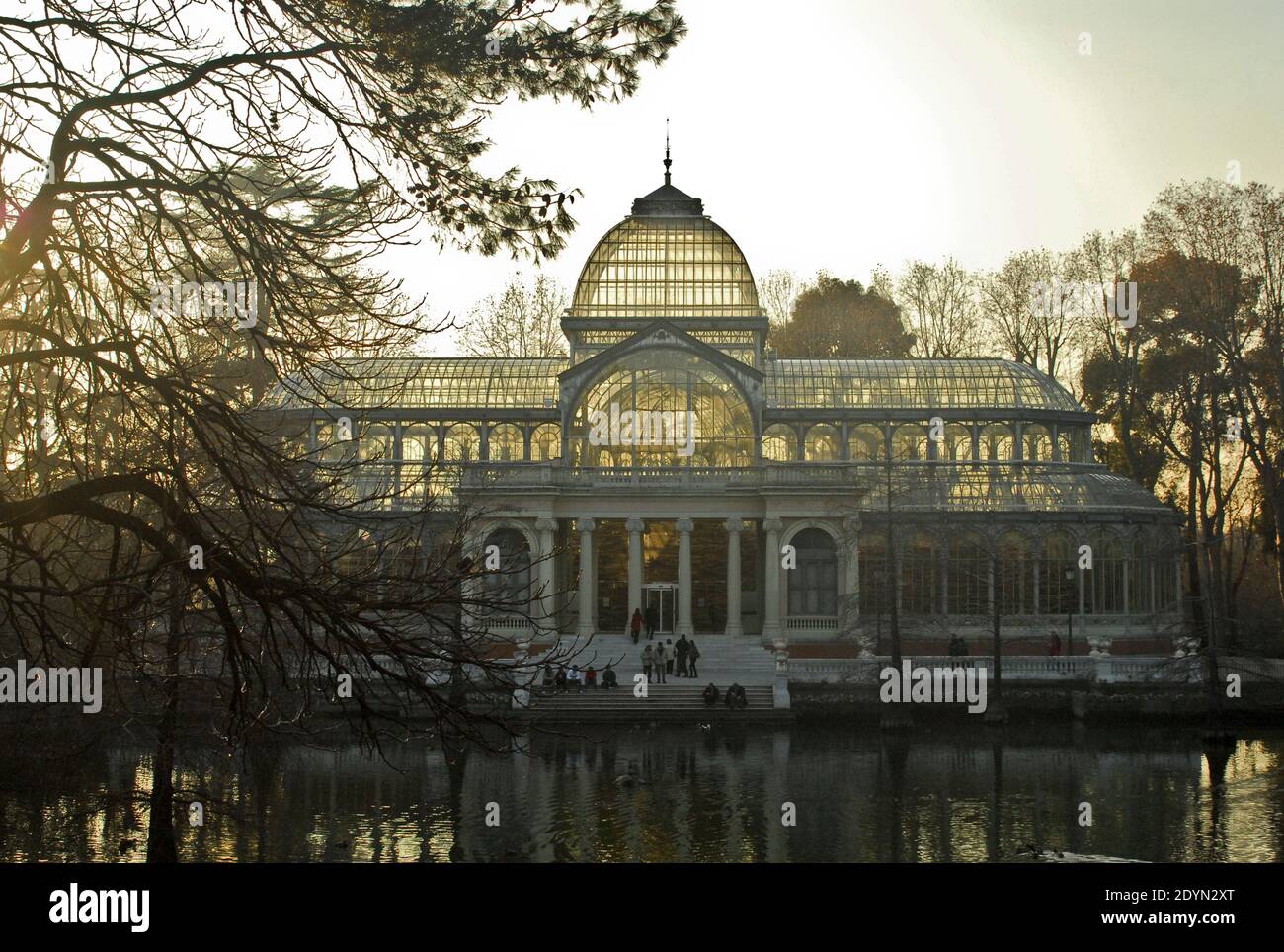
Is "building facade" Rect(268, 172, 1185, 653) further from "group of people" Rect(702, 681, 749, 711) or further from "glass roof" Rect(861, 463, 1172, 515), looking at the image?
"group of people" Rect(702, 681, 749, 711)

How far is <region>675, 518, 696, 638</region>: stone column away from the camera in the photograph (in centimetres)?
5300

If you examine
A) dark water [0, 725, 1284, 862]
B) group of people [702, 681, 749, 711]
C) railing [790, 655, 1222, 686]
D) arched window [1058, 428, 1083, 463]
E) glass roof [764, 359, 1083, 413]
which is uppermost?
glass roof [764, 359, 1083, 413]

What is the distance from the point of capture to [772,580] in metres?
52.3

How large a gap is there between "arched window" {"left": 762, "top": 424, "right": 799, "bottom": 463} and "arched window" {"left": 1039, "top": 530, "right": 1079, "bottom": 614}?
37.2 ft

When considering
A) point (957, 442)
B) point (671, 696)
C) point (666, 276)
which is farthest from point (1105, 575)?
point (666, 276)

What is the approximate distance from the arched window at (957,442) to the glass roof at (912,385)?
37.0 inches

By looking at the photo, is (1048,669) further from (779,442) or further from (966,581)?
(779,442)

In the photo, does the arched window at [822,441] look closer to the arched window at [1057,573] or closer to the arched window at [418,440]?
the arched window at [1057,573]

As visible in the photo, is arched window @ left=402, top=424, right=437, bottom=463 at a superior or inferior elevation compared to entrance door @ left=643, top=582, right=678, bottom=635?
superior

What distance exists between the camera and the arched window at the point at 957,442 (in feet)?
192

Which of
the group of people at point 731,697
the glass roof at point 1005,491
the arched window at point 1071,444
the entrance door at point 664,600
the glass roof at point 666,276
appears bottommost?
the group of people at point 731,697

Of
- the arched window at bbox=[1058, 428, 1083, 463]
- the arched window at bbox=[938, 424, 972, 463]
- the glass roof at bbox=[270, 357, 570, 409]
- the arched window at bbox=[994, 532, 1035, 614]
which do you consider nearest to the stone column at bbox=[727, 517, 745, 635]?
the arched window at bbox=[994, 532, 1035, 614]

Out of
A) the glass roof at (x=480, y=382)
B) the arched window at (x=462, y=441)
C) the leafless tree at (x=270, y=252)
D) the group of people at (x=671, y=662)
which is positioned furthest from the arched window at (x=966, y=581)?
the leafless tree at (x=270, y=252)
